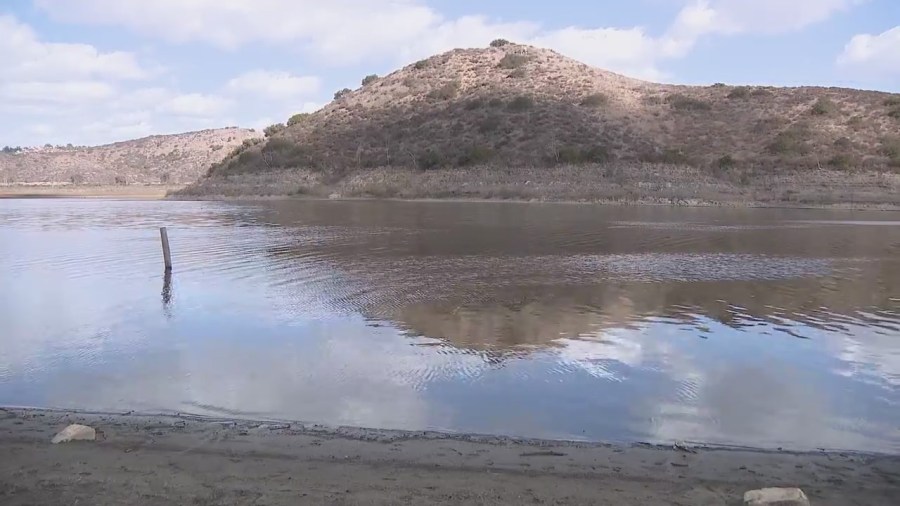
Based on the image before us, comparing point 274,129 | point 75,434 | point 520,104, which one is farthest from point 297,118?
point 75,434

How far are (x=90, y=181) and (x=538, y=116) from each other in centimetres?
5972

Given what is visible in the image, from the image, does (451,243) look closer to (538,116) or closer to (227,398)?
(227,398)

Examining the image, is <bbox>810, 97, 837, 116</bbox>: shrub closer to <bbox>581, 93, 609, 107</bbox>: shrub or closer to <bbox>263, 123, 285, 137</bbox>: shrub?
<bbox>581, 93, 609, 107</bbox>: shrub

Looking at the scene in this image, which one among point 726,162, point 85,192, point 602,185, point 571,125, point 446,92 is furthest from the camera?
point 85,192

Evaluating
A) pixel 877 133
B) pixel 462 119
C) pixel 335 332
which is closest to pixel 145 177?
pixel 462 119

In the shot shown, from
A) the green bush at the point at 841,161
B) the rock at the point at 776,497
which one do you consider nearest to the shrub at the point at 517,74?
A: the green bush at the point at 841,161

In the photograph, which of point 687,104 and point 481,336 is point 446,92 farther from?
point 481,336

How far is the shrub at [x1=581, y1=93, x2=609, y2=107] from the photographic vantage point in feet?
204

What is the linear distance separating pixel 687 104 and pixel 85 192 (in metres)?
57.6

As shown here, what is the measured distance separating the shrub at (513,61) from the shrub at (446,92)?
6843 millimetres

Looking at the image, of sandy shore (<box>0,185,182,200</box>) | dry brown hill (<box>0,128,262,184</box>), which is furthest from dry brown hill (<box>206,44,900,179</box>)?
dry brown hill (<box>0,128,262,184</box>)

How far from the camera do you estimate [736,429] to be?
22.1 ft

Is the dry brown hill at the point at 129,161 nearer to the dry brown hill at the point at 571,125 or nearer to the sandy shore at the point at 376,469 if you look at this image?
the dry brown hill at the point at 571,125

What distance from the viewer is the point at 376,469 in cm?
527
